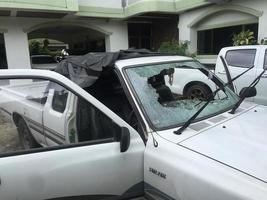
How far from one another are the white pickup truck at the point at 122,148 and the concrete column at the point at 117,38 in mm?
14164

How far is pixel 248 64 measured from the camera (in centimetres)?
771

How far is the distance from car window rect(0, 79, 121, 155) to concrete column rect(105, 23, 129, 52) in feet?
47.3

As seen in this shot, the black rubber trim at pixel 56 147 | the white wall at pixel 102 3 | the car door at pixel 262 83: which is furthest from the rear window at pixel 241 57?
the white wall at pixel 102 3

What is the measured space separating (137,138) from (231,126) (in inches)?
31.3

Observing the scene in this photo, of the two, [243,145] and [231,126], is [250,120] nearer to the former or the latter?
[231,126]

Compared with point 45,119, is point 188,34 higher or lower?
higher

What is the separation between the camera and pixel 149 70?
10.6 feet

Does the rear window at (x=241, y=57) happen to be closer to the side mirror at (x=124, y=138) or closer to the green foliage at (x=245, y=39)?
the green foliage at (x=245, y=39)

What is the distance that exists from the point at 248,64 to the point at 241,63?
231mm

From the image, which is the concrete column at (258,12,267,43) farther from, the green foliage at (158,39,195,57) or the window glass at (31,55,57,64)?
the window glass at (31,55,57,64)

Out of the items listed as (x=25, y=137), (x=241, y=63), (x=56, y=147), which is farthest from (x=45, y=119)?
(x=241, y=63)

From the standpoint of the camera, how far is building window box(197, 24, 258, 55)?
48.8 ft

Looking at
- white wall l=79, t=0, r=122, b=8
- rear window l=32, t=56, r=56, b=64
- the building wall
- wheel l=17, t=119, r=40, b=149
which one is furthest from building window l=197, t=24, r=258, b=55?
wheel l=17, t=119, r=40, b=149

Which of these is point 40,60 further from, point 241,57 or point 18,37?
point 241,57
